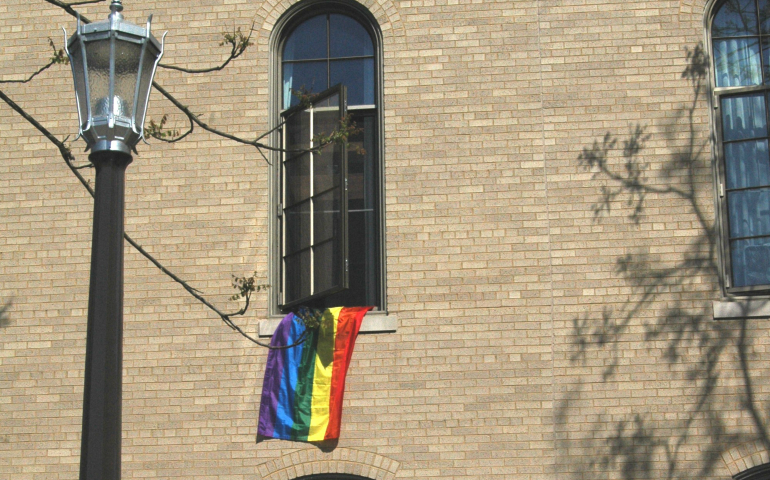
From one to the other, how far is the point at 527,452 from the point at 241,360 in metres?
2.77

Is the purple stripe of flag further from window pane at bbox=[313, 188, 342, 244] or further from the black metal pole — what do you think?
the black metal pole

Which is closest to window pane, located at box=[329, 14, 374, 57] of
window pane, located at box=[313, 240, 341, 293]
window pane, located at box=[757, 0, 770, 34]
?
window pane, located at box=[313, 240, 341, 293]

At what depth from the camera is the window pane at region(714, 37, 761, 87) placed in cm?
1009

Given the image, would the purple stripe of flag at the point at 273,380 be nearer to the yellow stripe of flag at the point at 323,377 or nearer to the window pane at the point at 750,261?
the yellow stripe of flag at the point at 323,377

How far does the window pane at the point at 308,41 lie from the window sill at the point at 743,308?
463 cm

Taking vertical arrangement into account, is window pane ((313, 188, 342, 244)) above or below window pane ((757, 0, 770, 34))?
below

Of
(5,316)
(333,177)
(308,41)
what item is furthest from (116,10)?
(5,316)

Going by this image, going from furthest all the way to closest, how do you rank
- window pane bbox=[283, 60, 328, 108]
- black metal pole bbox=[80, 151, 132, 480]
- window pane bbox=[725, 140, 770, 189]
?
window pane bbox=[283, 60, 328, 108], window pane bbox=[725, 140, 770, 189], black metal pole bbox=[80, 151, 132, 480]

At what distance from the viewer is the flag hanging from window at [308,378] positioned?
948 cm

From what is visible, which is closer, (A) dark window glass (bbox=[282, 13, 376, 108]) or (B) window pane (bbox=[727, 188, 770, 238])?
(B) window pane (bbox=[727, 188, 770, 238])

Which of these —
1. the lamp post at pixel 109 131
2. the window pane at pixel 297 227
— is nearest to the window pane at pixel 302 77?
the window pane at pixel 297 227

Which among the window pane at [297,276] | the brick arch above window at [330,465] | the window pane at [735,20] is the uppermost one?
the window pane at [735,20]

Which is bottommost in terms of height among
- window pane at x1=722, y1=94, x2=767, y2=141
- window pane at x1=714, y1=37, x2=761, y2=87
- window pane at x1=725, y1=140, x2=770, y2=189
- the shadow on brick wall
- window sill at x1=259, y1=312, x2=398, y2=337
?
window sill at x1=259, y1=312, x2=398, y2=337

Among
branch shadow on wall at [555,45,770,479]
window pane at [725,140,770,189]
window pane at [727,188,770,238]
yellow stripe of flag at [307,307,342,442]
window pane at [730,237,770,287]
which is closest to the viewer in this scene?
branch shadow on wall at [555,45,770,479]
